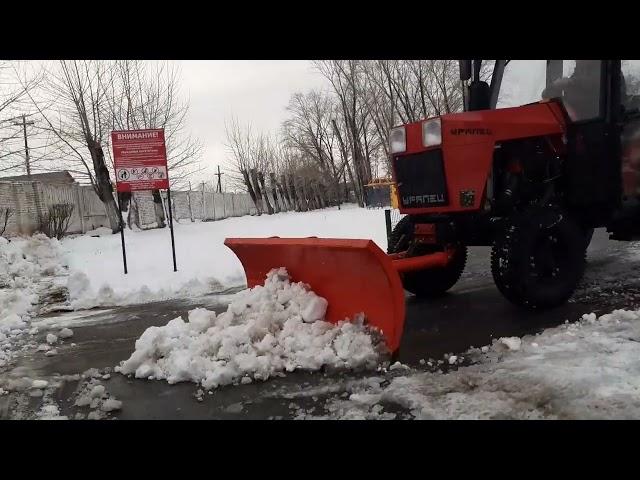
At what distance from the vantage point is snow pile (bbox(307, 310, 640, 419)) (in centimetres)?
287

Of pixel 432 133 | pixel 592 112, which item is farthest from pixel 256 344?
pixel 592 112

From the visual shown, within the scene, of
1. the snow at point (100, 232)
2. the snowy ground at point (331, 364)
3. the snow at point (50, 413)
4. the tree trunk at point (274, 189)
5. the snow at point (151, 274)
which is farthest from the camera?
the tree trunk at point (274, 189)

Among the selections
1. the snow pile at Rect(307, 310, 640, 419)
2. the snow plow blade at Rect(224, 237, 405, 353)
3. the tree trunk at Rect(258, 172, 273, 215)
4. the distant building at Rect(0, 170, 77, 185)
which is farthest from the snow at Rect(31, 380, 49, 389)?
the tree trunk at Rect(258, 172, 273, 215)

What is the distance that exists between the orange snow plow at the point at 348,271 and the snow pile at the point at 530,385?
55 cm

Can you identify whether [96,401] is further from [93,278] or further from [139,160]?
[139,160]

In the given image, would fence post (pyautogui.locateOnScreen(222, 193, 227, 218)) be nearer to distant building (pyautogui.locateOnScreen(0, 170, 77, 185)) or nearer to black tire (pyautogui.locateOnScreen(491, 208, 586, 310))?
distant building (pyautogui.locateOnScreen(0, 170, 77, 185))

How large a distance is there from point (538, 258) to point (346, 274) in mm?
1844

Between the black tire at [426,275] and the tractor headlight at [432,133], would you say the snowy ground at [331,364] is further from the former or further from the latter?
the tractor headlight at [432,133]

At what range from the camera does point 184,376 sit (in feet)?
12.6

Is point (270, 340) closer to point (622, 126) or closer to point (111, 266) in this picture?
point (622, 126)

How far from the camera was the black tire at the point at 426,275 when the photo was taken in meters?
5.65

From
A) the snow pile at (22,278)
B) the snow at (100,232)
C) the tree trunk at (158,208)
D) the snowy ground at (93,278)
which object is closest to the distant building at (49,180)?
the snow at (100,232)

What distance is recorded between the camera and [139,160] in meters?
9.52

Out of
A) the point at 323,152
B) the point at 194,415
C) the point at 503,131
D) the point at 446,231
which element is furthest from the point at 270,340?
the point at 323,152
